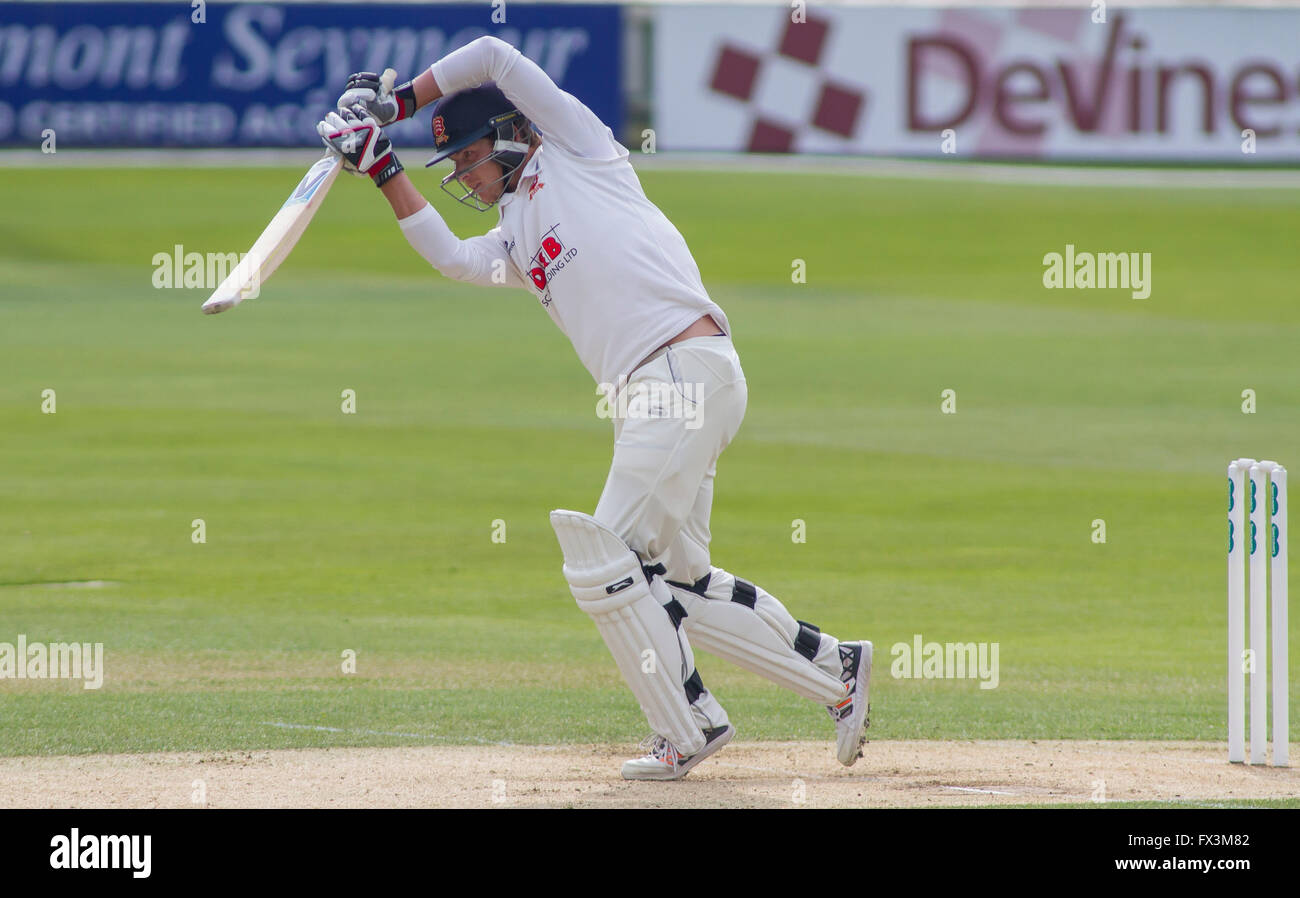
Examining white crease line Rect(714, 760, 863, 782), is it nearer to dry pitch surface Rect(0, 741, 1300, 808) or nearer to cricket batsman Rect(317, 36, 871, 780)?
dry pitch surface Rect(0, 741, 1300, 808)

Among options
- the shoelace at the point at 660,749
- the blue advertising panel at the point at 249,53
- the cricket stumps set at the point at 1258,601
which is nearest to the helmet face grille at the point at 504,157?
the shoelace at the point at 660,749

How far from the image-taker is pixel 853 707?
6.13 metres

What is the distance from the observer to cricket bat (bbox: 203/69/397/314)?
5.77 meters

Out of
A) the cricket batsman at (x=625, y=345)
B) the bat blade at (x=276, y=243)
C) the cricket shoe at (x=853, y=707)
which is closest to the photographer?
the cricket batsman at (x=625, y=345)

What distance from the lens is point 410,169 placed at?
104 feet

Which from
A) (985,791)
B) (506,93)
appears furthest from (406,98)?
(985,791)

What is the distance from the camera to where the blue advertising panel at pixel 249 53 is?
1247 inches

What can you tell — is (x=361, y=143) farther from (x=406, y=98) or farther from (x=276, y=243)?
(x=276, y=243)

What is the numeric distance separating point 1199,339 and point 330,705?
1731 cm

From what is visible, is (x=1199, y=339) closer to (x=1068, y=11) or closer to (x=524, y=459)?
(x=524, y=459)
